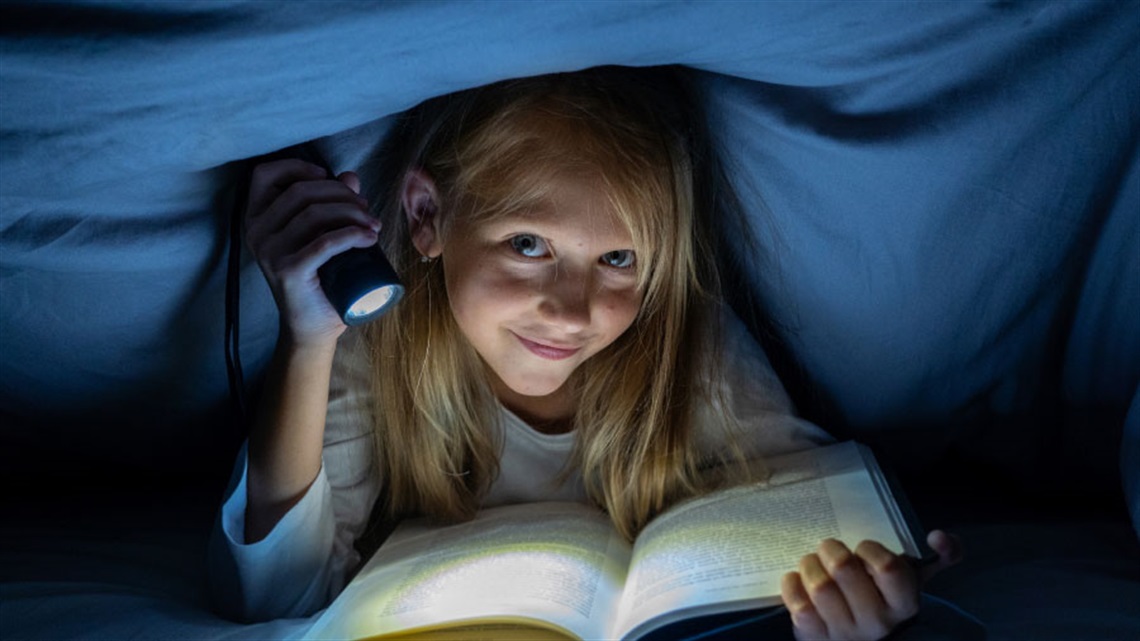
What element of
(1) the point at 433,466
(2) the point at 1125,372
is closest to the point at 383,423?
(1) the point at 433,466

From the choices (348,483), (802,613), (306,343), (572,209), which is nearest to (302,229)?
(306,343)

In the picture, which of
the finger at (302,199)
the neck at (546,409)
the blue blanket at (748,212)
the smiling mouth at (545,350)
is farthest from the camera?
the neck at (546,409)

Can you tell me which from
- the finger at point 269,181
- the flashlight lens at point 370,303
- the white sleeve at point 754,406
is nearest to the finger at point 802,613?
the white sleeve at point 754,406

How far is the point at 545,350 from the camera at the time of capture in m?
0.94

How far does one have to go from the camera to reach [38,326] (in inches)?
37.2

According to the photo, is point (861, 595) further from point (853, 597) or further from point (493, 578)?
point (493, 578)

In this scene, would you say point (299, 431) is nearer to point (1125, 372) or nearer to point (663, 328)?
point (663, 328)

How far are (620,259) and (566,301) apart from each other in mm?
75

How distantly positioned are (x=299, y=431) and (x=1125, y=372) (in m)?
0.73

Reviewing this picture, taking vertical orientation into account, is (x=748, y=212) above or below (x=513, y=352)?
above

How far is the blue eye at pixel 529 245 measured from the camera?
0.91m

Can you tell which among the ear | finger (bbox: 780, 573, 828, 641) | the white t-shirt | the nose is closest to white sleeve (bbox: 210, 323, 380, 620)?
the white t-shirt

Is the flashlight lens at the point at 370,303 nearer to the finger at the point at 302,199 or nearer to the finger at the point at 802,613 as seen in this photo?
the finger at the point at 302,199

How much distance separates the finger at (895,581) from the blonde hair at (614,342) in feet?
0.79
